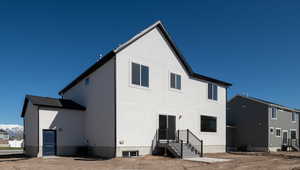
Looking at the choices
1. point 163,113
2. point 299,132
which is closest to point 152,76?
point 163,113

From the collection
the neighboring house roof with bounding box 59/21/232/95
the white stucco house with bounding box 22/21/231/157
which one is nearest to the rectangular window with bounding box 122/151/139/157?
the white stucco house with bounding box 22/21/231/157

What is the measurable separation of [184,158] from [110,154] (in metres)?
4.89

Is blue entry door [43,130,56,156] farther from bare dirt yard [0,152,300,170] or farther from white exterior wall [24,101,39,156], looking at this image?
bare dirt yard [0,152,300,170]

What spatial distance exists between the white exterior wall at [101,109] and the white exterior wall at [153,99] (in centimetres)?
56

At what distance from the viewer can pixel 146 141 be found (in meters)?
18.0

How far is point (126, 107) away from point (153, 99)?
101 inches

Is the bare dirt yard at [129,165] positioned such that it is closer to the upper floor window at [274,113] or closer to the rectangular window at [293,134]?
the upper floor window at [274,113]

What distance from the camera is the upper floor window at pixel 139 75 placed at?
17.9 m

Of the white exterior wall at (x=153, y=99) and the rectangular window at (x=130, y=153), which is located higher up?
the white exterior wall at (x=153, y=99)

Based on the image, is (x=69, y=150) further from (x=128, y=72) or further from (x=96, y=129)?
(x=128, y=72)

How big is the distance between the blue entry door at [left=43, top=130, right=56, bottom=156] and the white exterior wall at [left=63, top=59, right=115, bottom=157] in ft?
7.79

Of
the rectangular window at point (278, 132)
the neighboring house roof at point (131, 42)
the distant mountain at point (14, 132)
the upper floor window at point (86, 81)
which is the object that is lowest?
the distant mountain at point (14, 132)

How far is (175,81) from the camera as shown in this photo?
20688 mm

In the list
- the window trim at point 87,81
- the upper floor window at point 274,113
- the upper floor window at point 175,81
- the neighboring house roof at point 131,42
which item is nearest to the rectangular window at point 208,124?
the neighboring house roof at point 131,42
